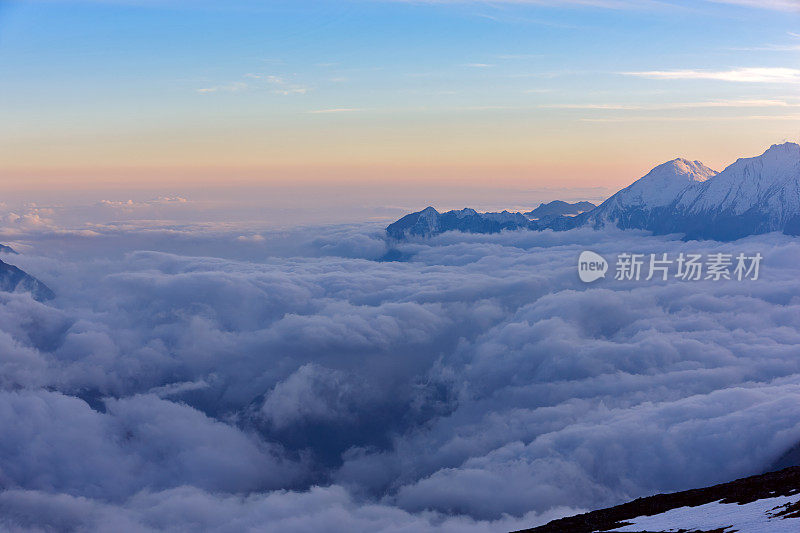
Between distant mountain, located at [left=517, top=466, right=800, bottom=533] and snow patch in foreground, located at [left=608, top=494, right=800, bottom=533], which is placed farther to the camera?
distant mountain, located at [left=517, top=466, right=800, bottom=533]

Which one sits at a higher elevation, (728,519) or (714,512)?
(728,519)

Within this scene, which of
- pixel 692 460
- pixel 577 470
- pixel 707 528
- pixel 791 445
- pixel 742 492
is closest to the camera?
pixel 707 528

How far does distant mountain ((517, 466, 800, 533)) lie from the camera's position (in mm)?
47875

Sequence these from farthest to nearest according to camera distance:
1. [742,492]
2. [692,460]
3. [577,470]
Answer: [577,470] < [692,460] < [742,492]

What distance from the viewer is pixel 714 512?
189 ft

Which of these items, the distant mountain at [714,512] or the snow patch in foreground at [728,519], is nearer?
the snow patch in foreground at [728,519]

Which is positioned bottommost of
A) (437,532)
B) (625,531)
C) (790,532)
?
(437,532)

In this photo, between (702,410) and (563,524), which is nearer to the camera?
(563,524)

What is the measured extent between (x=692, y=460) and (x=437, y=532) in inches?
3494

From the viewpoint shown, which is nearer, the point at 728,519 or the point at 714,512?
the point at 728,519

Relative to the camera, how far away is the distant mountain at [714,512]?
47875 mm

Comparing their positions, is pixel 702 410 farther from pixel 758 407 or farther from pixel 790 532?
pixel 790 532

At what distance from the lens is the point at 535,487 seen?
620 feet

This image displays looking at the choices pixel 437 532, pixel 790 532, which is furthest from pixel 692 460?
pixel 790 532
